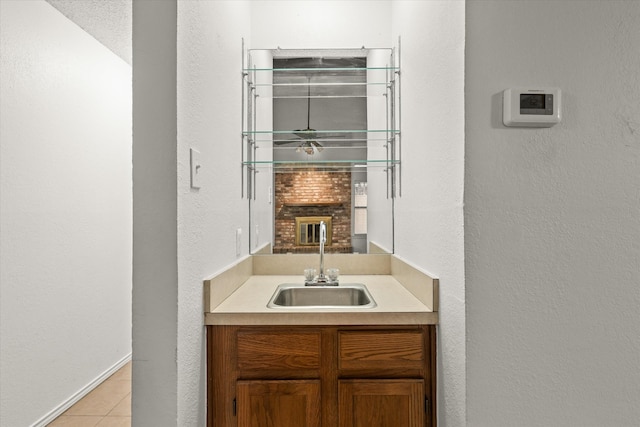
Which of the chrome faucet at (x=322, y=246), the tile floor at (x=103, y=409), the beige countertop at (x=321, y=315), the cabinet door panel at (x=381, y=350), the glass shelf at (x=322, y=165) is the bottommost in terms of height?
the tile floor at (x=103, y=409)

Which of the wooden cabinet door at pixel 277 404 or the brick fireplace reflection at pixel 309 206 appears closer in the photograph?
the wooden cabinet door at pixel 277 404

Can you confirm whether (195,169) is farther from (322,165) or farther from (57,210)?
(57,210)

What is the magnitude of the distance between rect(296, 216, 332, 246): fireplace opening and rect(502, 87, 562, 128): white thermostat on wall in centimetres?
133

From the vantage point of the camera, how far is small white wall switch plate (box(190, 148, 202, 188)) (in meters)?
1.31

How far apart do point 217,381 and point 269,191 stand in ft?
3.81

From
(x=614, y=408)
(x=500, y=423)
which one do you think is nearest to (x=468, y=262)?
(x=500, y=423)

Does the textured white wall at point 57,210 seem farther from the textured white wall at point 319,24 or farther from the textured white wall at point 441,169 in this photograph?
the textured white wall at point 441,169

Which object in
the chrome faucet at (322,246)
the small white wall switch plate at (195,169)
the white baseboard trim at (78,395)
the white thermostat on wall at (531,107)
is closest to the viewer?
the white thermostat on wall at (531,107)

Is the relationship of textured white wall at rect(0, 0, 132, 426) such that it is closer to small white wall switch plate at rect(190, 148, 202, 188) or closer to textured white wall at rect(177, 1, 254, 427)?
textured white wall at rect(177, 1, 254, 427)

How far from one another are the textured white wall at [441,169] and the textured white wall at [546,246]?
4 centimetres

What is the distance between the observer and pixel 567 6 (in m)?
1.19

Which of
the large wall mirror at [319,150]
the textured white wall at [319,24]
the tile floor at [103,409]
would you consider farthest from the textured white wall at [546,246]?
the tile floor at [103,409]

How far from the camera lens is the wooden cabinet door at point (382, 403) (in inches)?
57.4

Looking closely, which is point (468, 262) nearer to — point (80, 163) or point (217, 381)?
point (217, 381)
